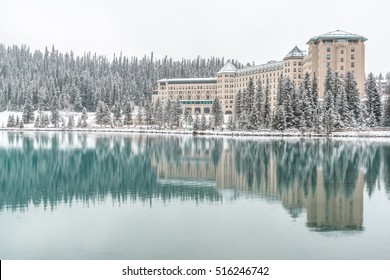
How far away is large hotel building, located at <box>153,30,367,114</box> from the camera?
101 meters

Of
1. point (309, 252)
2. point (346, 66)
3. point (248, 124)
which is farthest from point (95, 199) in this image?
point (346, 66)

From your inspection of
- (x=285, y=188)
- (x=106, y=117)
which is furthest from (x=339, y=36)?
(x=285, y=188)

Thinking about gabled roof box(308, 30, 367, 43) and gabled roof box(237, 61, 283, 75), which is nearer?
gabled roof box(308, 30, 367, 43)

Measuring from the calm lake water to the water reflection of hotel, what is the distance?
54mm

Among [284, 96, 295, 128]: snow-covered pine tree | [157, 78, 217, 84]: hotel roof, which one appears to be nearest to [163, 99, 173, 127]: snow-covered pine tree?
[284, 96, 295, 128]: snow-covered pine tree

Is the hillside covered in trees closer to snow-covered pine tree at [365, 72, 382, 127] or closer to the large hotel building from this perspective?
the large hotel building

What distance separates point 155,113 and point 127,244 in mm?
100711

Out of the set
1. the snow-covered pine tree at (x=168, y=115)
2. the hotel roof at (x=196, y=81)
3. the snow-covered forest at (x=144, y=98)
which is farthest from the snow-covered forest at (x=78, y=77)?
the snow-covered pine tree at (x=168, y=115)

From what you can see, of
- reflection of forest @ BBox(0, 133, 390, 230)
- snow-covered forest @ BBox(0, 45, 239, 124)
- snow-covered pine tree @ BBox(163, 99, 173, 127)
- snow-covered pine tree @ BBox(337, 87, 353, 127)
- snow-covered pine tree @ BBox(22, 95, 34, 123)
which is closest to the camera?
reflection of forest @ BBox(0, 133, 390, 230)

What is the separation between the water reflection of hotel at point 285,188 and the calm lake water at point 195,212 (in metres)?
0.05

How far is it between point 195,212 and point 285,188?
7.49 meters

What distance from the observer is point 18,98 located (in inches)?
5709

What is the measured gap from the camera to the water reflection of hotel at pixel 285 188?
1781cm

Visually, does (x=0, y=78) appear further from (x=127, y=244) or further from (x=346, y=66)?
(x=127, y=244)
